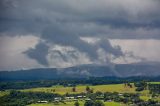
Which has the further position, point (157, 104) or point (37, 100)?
point (37, 100)

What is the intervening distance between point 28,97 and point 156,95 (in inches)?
2176

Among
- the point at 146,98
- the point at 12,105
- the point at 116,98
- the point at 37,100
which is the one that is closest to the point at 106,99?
the point at 116,98

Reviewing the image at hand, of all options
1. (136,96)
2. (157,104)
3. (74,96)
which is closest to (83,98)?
(74,96)

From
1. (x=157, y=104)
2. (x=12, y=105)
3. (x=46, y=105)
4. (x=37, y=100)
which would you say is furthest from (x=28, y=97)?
(x=157, y=104)

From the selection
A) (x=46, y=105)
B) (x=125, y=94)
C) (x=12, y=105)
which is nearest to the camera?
(x=12, y=105)

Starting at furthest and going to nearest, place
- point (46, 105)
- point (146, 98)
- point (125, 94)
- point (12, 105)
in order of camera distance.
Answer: point (125, 94), point (146, 98), point (46, 105), point (12, 105)

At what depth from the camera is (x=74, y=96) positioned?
7800 inches

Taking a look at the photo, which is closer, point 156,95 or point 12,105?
point 12,105

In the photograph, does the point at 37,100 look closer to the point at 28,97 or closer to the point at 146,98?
the point at 28,97

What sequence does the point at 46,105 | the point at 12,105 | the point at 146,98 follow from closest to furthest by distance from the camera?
the point at 12,105, the point at 46,105, the point at 146,98

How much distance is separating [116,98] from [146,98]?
1216 centimetres

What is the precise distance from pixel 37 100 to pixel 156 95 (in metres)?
50.1

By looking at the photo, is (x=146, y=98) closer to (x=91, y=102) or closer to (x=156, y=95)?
(x=156, y=95)

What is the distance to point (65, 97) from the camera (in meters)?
194
